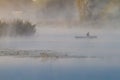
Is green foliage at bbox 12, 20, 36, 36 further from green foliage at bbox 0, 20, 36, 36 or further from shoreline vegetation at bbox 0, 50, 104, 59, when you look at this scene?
shoreline vegetation at bbox 0, 50, 104, 59

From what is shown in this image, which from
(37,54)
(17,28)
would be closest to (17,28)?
(17,28)

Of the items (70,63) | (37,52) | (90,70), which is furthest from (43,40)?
(90,70)

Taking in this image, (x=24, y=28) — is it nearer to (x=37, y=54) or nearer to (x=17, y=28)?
(x=17, y=28)

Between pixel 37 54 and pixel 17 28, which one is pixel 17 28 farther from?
pixel 37 54

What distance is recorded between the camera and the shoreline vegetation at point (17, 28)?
5.04 ft

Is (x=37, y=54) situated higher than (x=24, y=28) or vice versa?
(x=24, y=28)

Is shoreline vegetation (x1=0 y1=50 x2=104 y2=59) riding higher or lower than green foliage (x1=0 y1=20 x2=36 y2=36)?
lower

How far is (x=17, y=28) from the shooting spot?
1550 millimetres

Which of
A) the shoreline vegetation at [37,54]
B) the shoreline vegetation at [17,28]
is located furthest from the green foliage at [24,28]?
the shoreline vegetation at [37,54]

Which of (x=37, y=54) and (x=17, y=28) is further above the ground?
(x=17, y=28)

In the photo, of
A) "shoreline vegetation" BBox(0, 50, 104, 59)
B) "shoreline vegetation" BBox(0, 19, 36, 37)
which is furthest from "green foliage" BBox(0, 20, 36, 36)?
"shoreline vegetation" BBox(0, 50, 104, 59)

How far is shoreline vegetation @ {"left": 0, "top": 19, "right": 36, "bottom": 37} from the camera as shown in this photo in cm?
154

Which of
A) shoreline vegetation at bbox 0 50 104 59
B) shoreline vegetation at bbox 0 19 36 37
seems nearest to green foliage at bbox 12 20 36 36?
shoreline vegetation at bbox 0 19 36 37

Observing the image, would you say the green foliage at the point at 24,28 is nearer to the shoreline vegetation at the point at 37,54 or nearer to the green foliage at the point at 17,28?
the green foliage at the point at 17,28
